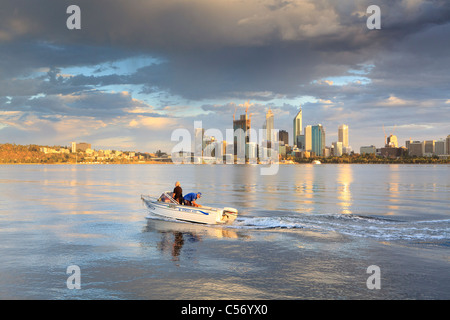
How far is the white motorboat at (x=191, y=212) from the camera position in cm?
2945

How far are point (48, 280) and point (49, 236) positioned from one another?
11.0 metres

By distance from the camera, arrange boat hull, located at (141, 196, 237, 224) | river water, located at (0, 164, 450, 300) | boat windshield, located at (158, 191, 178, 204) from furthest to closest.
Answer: boat windshield, located at (158, 191, 178, 204), boat hull, located at (141, 196, 237, 224), river water, located at (0, 164, 450, 300)

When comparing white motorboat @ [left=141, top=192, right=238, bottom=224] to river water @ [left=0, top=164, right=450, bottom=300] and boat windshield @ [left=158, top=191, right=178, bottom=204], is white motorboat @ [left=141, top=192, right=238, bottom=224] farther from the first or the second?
river water @ [left=0, top=164, right=450, bottom=300]

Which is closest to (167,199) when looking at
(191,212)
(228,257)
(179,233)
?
(191,212)

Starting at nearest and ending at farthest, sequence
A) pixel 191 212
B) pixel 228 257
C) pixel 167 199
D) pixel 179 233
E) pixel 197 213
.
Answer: pixel 228 257
pixel 179 233
pixel 197 213
pixel 191 212
pixel 167 199

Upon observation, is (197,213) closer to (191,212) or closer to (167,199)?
(191,212)

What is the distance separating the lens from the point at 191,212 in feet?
99.1

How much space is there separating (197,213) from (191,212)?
63 centimetres

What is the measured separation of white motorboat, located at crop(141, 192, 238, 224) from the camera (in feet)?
96.6

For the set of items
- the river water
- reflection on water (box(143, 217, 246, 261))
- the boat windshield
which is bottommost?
reflection on water (box(143, 217, 246, 261))

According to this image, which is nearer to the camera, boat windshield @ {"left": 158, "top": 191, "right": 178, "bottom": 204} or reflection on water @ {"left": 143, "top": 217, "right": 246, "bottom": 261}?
reflection on water @ {"left": 143, "top": 217, "right": 246, "bottom": 261}

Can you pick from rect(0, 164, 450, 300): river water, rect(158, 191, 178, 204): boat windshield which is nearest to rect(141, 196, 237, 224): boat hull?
rect(158, 191, 178, 204): boat windshield

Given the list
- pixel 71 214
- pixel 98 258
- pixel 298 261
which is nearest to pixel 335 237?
pixel 298 261

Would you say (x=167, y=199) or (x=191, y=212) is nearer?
(x=191, y=212)
